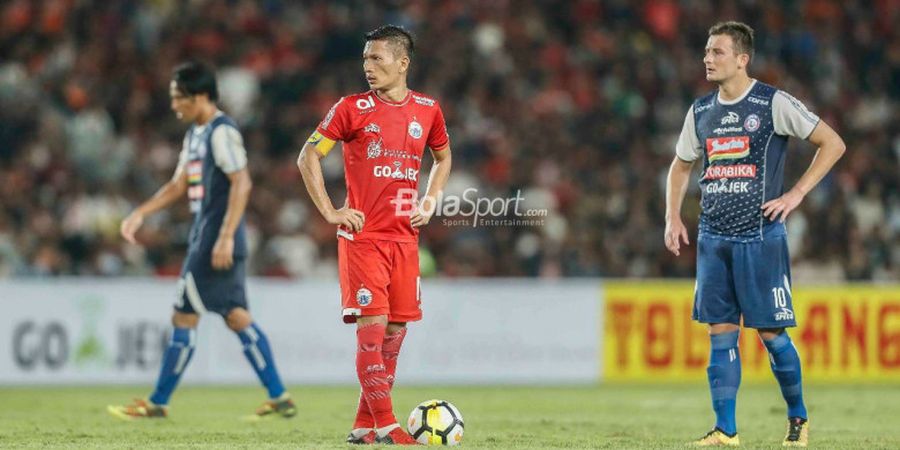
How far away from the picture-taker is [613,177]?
18516 mm

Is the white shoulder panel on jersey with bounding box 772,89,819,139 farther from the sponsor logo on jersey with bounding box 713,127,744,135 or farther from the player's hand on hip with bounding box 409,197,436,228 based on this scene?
the player's hand on hip with bounding box 409,197,436,228

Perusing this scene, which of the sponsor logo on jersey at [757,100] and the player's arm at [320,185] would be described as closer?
the player's arm at [320,185]

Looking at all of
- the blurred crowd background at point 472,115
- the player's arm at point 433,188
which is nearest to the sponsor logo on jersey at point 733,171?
the player's arm at point 433,188

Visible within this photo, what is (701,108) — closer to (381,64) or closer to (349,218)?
(381,64)

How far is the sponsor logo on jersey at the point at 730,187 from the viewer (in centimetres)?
820

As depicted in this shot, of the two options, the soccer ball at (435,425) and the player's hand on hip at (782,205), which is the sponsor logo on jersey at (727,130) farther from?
the soccer ball at (435,425)

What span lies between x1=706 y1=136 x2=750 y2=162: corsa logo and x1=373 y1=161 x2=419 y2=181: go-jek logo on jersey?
172 centimetres

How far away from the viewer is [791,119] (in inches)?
320

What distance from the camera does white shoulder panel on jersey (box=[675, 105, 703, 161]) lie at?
8.48 m

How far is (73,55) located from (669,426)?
470 inches

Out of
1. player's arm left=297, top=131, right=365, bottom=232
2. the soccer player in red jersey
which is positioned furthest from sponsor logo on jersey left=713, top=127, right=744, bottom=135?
player's arm left=297, top=131, right=365, bottom=232

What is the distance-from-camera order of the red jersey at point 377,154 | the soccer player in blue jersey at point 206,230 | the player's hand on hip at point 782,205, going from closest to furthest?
the red jersey at point 377,154
the player's hand on hip at point 782,205
the soccer player in blue jersey at point 206,230

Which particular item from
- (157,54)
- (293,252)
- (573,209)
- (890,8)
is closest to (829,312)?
(573,209)

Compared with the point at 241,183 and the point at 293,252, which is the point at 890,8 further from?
the point at 241,183
